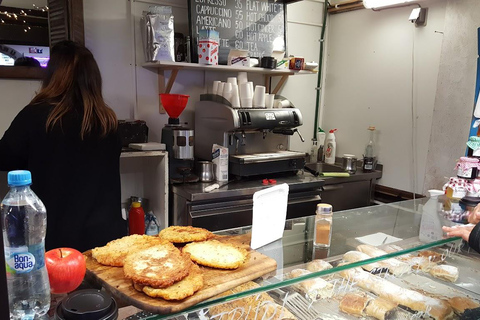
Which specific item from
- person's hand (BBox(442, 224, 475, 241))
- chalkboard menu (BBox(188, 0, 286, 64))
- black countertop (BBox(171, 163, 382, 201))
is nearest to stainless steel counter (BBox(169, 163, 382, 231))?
black countertop (BBox(171, 163, 382, 201))

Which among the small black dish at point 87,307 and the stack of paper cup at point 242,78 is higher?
the stack of paper cup at point 242,78

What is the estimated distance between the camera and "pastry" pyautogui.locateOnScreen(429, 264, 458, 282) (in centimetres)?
141

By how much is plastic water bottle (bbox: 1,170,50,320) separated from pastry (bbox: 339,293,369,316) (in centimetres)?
90

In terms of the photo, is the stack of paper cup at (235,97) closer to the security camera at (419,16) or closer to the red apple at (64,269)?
the security camera at (419,16)

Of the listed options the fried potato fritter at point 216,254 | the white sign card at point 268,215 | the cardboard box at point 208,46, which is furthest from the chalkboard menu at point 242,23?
the fried potato fritter at point 216,254

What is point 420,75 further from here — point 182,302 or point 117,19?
point 182,302

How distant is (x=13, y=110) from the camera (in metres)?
2.70

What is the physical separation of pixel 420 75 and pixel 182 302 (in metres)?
3.10

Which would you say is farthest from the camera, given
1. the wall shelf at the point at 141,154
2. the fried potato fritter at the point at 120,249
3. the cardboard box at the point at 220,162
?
the cardboard box at the point at 220,162

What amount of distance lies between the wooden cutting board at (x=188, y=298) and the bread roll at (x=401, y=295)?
1.36ft

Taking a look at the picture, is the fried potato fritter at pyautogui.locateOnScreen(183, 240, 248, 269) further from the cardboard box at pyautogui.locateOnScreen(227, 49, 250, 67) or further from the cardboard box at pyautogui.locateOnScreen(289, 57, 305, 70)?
the cardboard box at pyautogui.locateOnScreen(289, 57, 305, 70)

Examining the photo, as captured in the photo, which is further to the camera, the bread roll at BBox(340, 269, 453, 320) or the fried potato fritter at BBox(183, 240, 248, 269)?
the bread roll at BBox(340, 269, 453, 320)

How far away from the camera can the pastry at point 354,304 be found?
1.24 meters

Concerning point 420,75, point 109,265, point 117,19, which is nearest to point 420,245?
point 109,265
